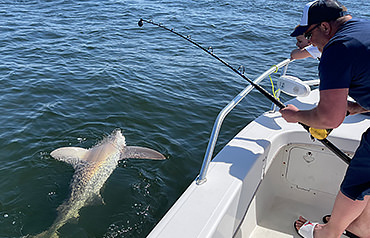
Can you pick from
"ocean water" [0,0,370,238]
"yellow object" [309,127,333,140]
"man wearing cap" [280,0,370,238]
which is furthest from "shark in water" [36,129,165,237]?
"man wearing cap" [280,0,370,238]

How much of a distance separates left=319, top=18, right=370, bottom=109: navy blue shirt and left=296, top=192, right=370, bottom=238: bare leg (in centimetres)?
93

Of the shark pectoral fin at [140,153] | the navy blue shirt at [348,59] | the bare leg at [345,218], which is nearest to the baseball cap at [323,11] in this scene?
the navy blue shirt at [348,59]

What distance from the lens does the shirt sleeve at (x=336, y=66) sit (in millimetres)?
2107

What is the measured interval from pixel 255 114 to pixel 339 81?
5.74 m

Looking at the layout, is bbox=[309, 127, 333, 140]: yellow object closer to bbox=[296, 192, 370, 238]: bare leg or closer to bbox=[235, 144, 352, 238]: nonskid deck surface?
bbox=[296, 192, 370, 238]: bare leg

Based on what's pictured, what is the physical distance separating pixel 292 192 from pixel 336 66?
8.04 ft

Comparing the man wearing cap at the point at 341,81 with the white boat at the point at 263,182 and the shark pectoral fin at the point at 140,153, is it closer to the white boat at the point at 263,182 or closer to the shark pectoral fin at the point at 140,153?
the white boat at the point at 263,182

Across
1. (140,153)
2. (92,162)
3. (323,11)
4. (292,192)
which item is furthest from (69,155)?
(323,11)

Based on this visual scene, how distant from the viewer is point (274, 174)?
4.11 meters

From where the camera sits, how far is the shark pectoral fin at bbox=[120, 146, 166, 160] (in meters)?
5.58

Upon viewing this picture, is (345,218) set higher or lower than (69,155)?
higher

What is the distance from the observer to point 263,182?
388cm

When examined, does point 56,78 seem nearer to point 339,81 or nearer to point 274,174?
point 274,174

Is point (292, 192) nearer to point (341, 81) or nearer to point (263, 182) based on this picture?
point (263, 182)
